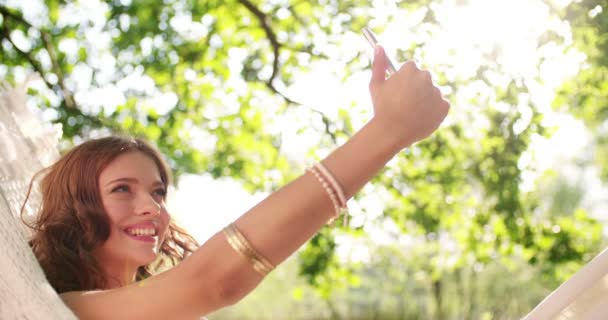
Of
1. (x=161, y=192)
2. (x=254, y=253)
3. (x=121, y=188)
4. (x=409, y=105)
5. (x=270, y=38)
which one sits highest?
(x=409, y=105)

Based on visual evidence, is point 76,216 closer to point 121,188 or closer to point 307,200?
point 121,188

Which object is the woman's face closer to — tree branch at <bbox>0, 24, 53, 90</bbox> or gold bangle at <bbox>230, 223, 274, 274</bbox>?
gold bangle at <bbox>230, 223, 274, 274</bbox>

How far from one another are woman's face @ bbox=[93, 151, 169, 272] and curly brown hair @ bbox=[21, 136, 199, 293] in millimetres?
26

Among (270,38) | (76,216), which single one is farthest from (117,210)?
(270,38)

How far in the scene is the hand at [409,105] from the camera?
1.29 meters

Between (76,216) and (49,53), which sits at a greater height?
(76,216)

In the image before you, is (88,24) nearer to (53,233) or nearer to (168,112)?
(168,112)

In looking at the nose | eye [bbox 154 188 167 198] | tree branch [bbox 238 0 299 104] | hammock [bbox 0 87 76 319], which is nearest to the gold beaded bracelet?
hammock [bbox 0 87 76 319]

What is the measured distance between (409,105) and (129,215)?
101 centimetres

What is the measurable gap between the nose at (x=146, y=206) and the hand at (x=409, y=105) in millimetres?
904

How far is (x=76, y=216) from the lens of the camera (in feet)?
6.95

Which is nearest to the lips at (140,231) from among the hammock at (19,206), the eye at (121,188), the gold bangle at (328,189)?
the eye at (121,188)

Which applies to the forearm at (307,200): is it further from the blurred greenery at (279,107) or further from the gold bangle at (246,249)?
the blurred greenery at (279,107)

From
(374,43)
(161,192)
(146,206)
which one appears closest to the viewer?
(374,43)
